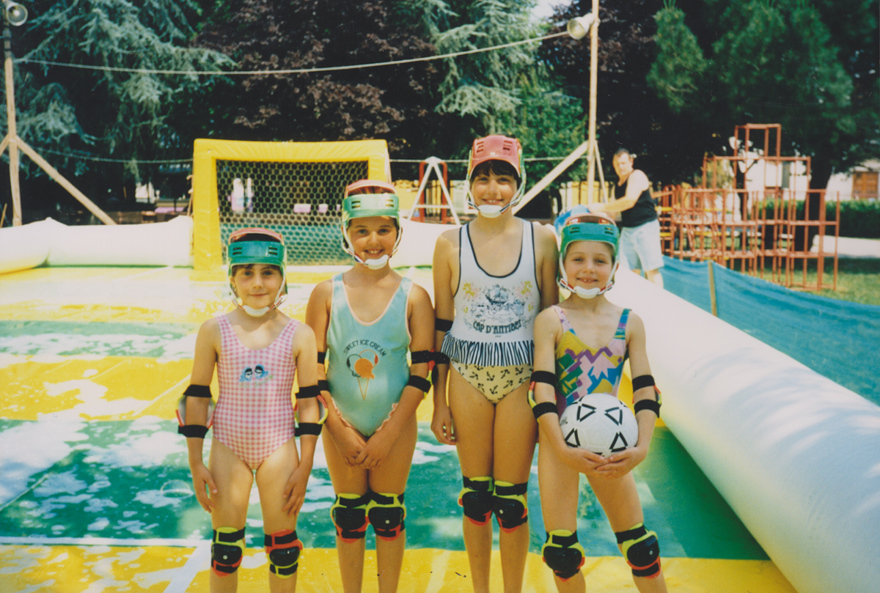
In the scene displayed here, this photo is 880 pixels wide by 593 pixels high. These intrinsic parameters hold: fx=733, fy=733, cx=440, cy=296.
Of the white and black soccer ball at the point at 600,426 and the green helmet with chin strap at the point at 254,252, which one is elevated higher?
the green helmet with chin strap at the point at 254,252

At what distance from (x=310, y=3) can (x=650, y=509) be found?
23.9 meters

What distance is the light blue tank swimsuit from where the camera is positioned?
9.99 ft

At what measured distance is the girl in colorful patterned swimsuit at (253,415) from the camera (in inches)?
110

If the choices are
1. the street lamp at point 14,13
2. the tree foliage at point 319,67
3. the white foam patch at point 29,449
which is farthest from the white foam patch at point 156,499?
the tree foliage at point 319,67

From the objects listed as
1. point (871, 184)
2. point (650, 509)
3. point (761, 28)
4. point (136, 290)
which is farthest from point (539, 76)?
point (871, 184)

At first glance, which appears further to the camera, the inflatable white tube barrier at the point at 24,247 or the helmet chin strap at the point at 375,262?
the inflatable white tube barrier at the point at 24,247

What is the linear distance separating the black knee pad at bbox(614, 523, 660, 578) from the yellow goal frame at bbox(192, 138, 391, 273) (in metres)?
12.3

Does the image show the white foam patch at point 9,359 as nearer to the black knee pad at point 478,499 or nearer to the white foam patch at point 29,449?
the white foam patch at point 29,449

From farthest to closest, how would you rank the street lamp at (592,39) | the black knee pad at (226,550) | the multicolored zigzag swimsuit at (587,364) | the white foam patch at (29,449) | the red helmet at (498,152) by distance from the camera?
the street lamp at (592,39) → the white foam patch at (29,449) → the red helmet at (498,152) → the multicolored zigzag swimsuit at (587,364) → the black knee pad at (226,550)

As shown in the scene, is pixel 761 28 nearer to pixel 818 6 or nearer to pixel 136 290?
pixel 818 6

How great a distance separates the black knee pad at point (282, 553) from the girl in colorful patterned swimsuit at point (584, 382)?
0.96 meters

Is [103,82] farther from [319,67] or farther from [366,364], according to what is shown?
[366,364]

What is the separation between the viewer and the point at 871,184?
48.6 metres

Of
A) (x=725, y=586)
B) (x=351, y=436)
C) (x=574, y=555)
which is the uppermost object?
(x=351, y=436)
